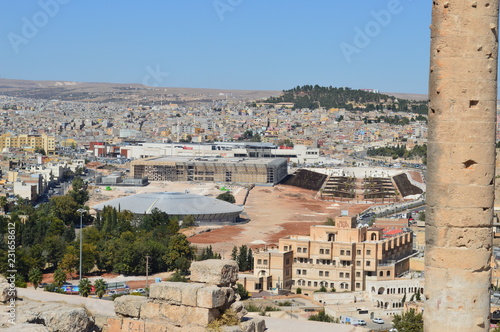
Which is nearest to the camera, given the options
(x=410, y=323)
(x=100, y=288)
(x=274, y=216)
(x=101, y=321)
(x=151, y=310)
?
(x=151, y=310)

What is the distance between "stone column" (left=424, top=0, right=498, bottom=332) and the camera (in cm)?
893

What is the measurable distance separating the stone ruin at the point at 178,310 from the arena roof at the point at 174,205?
42575 millimetres

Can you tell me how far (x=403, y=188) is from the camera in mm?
78375

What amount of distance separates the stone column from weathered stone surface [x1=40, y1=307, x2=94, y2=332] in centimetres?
354

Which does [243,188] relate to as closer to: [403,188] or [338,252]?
[403,188]

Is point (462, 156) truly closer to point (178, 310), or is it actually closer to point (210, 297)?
point (210, 297)

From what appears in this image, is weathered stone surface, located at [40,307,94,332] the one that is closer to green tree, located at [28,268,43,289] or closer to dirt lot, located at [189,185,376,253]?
green tree, located at [28,268,43,289]

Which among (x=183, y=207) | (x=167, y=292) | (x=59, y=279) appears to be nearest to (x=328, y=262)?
(x=59, y=279)

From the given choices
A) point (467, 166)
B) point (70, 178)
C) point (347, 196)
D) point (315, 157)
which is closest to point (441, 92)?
point (467, 166)

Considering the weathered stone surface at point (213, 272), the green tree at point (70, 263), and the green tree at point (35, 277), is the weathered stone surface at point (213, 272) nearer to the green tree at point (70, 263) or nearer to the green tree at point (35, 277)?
the green tree at point (35, 277)

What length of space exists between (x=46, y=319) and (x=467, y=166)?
4402mm

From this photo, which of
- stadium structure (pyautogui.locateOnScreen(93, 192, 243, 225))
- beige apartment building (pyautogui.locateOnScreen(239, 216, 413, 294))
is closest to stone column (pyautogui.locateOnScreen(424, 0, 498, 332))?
beige apartment building (pyautogui.locateOnScreen(239, 216, 413, 294))

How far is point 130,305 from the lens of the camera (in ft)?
33.5

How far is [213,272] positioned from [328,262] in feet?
74.6
